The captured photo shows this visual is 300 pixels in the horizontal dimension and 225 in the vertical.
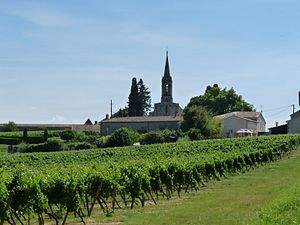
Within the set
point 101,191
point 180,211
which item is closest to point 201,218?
point 180,211

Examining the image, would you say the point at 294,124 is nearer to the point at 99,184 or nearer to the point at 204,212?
the point at 99,184

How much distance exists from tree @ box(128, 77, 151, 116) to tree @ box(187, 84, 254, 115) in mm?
14847

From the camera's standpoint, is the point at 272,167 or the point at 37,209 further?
the point at 272,167

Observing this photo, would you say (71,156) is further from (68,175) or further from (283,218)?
(283,218)

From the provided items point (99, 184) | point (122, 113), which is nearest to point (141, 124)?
point (122, 113)

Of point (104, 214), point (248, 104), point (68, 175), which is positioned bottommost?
point (104, 214)

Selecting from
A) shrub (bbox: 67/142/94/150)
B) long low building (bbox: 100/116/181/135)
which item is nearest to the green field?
shrub (bbox: 67/142/94/150)

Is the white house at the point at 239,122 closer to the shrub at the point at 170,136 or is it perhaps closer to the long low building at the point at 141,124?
the shrub at the point at 170,136

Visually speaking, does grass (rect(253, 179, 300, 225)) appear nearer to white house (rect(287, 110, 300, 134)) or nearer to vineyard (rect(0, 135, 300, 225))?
vineyard (rect(0, 135, 300, 225))

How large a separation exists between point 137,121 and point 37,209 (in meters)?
106

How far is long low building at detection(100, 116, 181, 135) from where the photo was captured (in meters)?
122

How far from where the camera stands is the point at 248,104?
12175 cm

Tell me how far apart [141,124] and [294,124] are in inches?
1733

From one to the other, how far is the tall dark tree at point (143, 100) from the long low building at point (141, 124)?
11.6m
